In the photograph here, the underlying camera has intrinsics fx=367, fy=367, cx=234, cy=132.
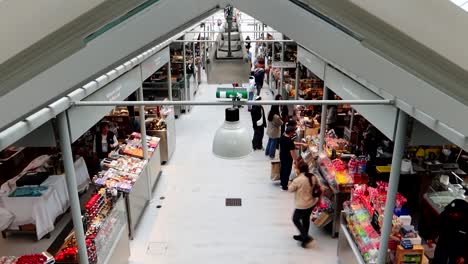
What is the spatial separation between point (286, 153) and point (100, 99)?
175 inches

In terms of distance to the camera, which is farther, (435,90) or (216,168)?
(216,168)

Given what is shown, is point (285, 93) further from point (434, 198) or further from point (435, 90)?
point (435, 90)

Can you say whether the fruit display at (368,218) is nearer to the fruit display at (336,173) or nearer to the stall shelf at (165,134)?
the fruit display at (336,173)

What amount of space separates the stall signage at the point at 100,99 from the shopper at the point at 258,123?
12.8ft

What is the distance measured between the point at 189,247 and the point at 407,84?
5918 millimetres

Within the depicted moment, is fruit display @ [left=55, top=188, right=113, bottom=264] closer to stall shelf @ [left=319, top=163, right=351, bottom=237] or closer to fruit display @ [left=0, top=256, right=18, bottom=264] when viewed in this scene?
fruit display @ [left=0, top=256, right=18, bottom=264]

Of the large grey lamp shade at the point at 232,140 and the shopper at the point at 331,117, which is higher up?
the large grey lamp shade at the point at 232,140

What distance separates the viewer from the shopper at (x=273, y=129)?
938 centimetres

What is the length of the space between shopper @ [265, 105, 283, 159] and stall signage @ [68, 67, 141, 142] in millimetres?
3685

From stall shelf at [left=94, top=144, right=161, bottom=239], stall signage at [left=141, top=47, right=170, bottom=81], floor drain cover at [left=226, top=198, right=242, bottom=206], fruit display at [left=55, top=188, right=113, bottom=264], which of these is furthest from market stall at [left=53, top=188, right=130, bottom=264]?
stall signage at [left=141, top=47, right=170, bottom=81]

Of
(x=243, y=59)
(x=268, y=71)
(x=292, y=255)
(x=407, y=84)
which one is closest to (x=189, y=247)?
(x=292, y=255)

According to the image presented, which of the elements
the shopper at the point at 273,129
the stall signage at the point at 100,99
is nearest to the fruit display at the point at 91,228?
the stall signage at the point at 100,99

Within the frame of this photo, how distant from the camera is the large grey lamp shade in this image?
3363mm

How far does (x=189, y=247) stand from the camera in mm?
6473
